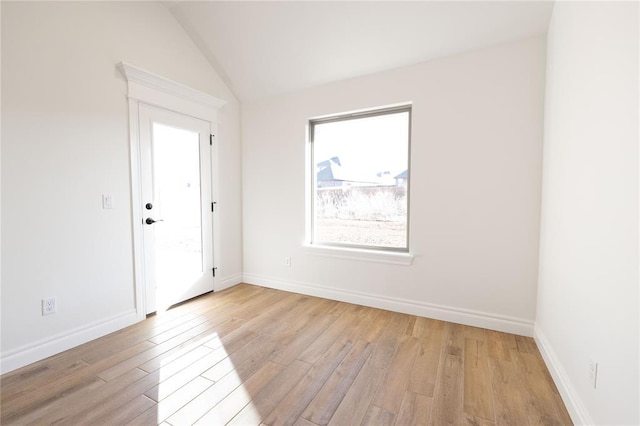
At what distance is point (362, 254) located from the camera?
3039mm

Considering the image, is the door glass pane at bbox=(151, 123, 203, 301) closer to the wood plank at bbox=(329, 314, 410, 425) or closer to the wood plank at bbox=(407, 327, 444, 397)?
the wood plank at bbox=(329, 314, 410, 425)

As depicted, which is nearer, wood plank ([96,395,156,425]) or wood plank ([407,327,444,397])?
wood plank ([96,395,156,425])

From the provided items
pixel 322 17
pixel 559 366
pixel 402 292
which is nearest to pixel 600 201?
pixel 559 366

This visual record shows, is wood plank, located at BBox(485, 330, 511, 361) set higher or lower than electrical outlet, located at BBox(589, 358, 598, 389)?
lower

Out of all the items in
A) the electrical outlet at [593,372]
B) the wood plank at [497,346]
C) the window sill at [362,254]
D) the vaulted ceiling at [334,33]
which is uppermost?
the vaulted ceiling at [334,33]

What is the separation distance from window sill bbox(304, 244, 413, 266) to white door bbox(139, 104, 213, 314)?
4.22 feet

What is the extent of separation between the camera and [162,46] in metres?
2.82

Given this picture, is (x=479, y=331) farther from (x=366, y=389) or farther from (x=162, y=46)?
(x=162, y=46)

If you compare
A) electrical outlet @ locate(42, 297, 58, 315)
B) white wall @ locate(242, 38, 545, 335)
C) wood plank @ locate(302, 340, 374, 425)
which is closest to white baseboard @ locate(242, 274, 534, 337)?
white wall @ locate(242, 38, 545, 335)

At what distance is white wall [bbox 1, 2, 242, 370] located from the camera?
6.23 feet

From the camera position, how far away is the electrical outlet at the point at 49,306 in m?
2.06

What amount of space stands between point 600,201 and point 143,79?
343 centimetres

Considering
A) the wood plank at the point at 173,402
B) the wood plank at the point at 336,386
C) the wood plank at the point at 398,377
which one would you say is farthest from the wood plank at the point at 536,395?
the wood plank at the point at 173,402

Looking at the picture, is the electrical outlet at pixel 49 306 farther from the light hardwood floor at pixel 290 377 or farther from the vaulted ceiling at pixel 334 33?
the vaulted ceiling at pixel 334 33
